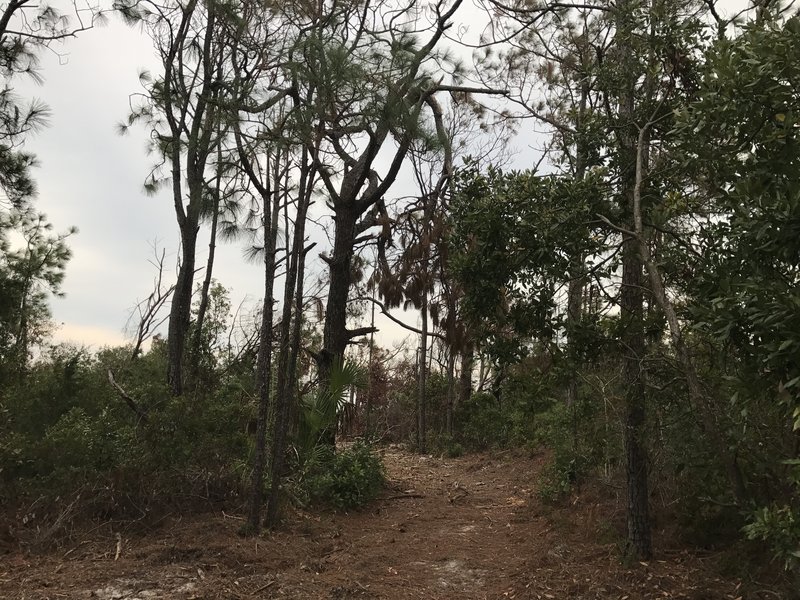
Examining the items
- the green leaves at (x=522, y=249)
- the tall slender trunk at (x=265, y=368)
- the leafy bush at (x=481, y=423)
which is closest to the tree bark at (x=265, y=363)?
the tall slender trunk at (x=265, y=368)

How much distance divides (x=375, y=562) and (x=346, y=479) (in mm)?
2187

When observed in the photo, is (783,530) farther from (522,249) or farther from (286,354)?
(286,354)

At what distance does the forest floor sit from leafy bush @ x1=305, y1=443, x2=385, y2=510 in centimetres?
28

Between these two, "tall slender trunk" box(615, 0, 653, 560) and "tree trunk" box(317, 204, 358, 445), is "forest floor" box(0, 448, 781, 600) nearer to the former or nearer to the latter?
"tall slender trunk" box(615, 0, 653, 560)

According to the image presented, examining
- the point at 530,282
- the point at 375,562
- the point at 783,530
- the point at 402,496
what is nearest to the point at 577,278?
the point at 530,282

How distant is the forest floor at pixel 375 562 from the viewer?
485 centimetres

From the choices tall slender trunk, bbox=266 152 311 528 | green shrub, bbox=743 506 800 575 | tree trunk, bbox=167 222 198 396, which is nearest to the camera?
green shrub, bbox=743 506 800 575

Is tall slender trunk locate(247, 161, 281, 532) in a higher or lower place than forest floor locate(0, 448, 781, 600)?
higher

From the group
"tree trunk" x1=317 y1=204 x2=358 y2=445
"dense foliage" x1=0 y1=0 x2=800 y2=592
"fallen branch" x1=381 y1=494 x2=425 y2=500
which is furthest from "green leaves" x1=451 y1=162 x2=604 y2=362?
"tree trunk" x1=317 y1=204 x2=358 y2=445

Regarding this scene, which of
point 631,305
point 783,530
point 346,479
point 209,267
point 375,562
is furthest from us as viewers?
point 209,267

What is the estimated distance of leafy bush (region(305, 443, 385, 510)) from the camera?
7.72m

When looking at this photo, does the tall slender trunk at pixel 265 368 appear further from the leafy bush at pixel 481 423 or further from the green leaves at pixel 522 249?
the leafy bush at pixel 481 423

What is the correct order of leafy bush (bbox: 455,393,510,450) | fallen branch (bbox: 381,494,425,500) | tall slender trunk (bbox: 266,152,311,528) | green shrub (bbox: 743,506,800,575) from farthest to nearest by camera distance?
leafy bush (bbox: 455,393,510,450)
fallen branch (bbox: 381,494,425,500)
tall slender trunk (bbox: 266,152,311,528)
green shrub (bbox: 743,506,800,575)

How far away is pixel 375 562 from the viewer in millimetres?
5816
